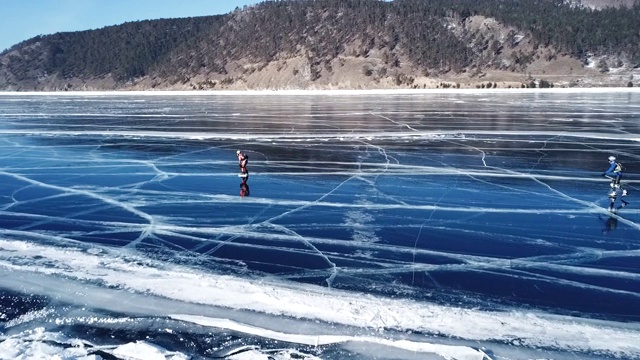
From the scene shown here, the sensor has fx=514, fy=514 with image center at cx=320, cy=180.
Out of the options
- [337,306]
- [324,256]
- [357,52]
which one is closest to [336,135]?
[324,256]

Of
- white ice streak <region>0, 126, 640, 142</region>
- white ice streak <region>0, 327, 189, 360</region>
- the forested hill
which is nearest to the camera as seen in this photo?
white ice streak <region>0, 327, 189, 360</region>

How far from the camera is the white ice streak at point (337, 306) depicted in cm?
501

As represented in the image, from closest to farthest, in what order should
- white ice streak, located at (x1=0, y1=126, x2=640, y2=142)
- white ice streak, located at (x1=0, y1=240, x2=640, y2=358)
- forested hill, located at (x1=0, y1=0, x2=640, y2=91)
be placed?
white ice streak, located at (x1=0, y1=240, x2=640, y2=358), white ice streak, located at (x1=0, y1=126, x2=640, y2=142), forested hill, located at (x1=0, y1=0, x2=640, y2=91)

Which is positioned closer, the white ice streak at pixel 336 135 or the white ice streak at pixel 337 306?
the white ice streak at pixel 337 306

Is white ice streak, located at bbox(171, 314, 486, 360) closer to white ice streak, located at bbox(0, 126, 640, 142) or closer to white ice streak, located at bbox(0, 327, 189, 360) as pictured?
white ice streak, located at bbox(0, 327, 189, 360)

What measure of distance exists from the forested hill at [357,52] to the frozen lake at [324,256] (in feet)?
176

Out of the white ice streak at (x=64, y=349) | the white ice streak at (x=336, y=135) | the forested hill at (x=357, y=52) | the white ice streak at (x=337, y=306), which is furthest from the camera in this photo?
the forested hill at (x=357, y=52)

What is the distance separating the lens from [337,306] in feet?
18.5

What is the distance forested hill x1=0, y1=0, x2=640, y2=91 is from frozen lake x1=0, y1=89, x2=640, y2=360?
53.6 m

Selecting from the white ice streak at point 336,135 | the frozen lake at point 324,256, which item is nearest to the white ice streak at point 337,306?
the frozen lake at point 324,256

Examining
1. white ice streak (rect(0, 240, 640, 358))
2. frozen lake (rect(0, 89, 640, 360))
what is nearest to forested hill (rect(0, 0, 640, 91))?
frozen lake (rect(0, 89, 640, 360))

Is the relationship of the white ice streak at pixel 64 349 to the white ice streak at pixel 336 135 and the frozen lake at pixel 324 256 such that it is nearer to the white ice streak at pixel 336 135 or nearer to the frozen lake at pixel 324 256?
the frozen lake at pixel 324 256

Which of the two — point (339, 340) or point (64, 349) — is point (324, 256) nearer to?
point (339, 340)

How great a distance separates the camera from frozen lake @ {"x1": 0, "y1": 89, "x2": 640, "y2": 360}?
5043mm
